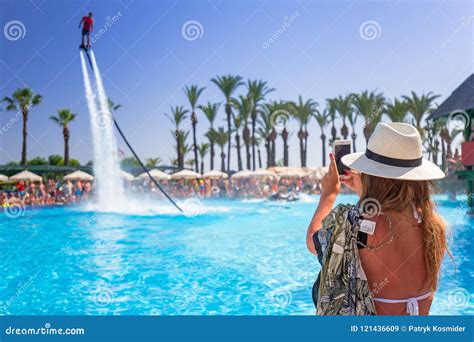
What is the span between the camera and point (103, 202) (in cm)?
2466

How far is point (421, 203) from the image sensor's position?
1.87 meters

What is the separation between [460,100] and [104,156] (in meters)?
18.4

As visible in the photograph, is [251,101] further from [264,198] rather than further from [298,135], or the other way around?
[264,198]

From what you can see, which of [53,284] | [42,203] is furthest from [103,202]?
[53,284]

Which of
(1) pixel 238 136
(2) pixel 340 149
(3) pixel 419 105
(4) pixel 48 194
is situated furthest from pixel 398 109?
(2) pixel 340 149

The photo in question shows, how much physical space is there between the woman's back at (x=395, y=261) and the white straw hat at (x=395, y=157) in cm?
17

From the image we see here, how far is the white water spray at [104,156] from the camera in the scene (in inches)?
762

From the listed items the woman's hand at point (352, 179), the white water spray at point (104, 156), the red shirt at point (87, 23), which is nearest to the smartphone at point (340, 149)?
the woman's hand at point (352, 179)

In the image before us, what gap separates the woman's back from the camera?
70.3 inches

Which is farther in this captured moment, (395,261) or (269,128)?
(269,128)

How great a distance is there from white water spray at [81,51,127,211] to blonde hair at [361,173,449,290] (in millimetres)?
17614

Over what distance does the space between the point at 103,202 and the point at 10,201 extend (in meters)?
4.72

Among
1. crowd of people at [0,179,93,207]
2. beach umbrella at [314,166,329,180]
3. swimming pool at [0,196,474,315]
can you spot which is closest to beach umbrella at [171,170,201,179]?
crowd of people at [0,179,93,207]

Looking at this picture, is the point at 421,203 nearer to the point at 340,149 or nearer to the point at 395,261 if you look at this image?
the point at 395,261
